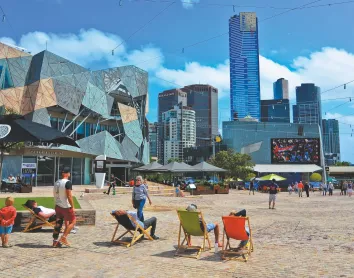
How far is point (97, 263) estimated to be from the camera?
18.7 feet

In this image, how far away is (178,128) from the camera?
111m

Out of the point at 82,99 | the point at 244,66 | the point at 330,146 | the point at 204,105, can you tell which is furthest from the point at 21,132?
the point at 330,146

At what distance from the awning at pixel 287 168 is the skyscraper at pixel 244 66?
24.8m

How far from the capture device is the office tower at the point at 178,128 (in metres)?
103

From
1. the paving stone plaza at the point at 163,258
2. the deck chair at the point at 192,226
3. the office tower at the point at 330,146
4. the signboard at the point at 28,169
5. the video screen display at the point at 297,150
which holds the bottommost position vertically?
the paving stone plaza at the point at 163,258

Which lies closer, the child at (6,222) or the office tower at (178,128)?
the child at (6,222)

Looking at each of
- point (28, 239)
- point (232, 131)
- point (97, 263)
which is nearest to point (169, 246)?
point (97, 263)

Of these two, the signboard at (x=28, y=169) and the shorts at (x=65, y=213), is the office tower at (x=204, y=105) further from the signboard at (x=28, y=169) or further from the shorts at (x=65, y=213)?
the shorts at (x=65, y=213)

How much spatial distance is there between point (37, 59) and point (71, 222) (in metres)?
31.5

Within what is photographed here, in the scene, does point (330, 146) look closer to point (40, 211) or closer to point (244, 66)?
point (244, 66)

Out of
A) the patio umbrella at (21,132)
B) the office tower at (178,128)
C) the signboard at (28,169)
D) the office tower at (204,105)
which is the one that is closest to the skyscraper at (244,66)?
the office tower at (204,105)

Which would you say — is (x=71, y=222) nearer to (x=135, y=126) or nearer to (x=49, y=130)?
(x=49, y=130)

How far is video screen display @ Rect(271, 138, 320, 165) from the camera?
69.0m

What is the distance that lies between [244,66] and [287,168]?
37.5m
